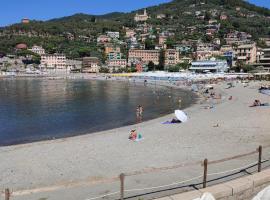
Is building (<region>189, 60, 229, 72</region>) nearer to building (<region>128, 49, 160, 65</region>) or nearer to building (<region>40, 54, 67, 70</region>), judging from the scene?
building (<region>128, 49, 160, 65</region>)

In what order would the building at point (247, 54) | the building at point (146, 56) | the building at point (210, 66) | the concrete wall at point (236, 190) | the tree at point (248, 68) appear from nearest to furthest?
1. the concrete wall at point (236, 190)
2. the tree at point (248, 68)
3. the building at point (210, 66)
4. the building at point (247, 54)
5. the building at point (146, 56)

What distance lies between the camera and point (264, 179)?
8.20 metres

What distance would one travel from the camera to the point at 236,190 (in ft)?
25.0

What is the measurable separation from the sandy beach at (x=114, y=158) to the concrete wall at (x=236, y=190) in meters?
1.60

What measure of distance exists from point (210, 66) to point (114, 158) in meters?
102

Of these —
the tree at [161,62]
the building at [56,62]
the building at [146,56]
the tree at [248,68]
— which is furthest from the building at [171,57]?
the building at [56,62]

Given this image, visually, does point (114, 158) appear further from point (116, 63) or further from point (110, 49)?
point (110, 49)

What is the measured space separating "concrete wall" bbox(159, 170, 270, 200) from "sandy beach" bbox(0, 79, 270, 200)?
1601 mm

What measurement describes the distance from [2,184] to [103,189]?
3.99 meters

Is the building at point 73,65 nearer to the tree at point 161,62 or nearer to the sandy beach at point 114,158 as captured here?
the tree at point 161,62

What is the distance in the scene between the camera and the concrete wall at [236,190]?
7.35m

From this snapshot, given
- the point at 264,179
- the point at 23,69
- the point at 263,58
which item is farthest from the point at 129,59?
the point at 264,179

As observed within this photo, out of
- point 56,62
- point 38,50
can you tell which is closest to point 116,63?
point 56,62

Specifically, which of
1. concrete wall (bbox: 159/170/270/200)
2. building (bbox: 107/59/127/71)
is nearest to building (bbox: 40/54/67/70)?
building (bbox: 107/59/127/71)
